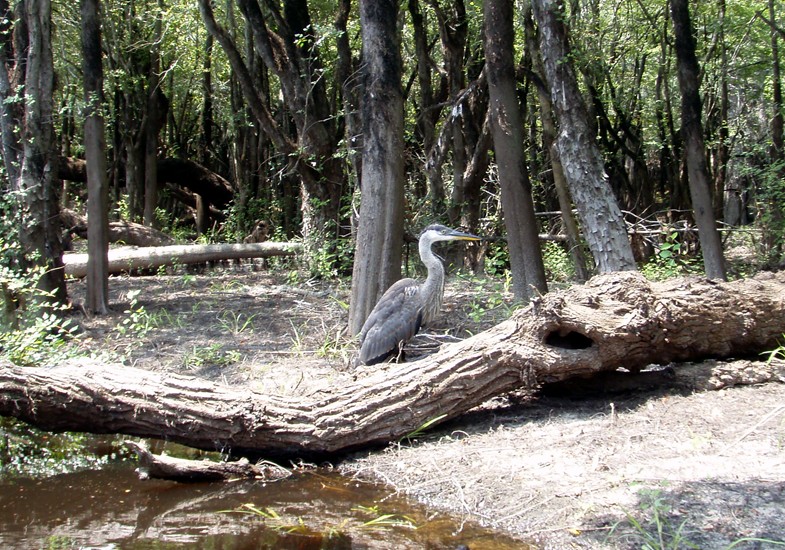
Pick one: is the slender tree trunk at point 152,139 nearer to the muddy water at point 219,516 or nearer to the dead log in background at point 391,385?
the dead log in background at point 391,385

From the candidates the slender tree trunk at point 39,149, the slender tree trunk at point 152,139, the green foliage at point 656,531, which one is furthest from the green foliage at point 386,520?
the slender tree trunk at point 152,139

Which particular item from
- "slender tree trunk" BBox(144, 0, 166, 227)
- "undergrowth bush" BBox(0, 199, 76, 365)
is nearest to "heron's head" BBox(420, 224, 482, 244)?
"undergrowth bush" BBox(0, 199, 76, 365)

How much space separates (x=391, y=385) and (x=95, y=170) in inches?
248

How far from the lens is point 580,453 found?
17.8 ft

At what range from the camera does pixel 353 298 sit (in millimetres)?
8641

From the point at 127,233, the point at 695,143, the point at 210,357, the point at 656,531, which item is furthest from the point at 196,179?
the point at 656,531

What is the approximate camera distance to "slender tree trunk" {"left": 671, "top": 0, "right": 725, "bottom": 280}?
10242mm

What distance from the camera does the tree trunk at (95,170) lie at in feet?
33.9

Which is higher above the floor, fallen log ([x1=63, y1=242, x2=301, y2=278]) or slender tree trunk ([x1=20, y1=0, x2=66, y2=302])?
slender tree trunk ([x1=20, y1=0, x2=66, y2=302])

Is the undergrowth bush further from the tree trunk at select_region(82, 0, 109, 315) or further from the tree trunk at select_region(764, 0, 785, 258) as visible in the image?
the tree trunk at select_region(764, 0, 785, 258)

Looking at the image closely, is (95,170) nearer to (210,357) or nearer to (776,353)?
(210,357)

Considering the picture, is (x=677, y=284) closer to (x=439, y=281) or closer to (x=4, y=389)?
(x=439, y=281)

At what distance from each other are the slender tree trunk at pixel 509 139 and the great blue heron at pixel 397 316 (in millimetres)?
1403

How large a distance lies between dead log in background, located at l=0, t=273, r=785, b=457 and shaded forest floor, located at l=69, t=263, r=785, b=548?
32 cm
